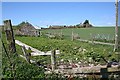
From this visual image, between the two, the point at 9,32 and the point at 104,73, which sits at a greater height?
the point at 9,32

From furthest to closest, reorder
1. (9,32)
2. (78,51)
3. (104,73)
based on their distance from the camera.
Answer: (78,51)
(9,32)
(104,73)

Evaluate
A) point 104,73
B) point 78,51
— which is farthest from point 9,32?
point 78,51

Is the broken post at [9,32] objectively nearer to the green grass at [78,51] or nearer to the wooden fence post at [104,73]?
the green grass at [78,51]

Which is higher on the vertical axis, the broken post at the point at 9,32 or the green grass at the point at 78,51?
the broken post at the point at 9,32

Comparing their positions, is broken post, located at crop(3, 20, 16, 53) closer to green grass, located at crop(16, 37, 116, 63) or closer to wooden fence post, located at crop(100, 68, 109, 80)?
green grass, located at crop(16, 37, 116, 63)

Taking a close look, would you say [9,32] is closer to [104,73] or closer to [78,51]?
[104,73]

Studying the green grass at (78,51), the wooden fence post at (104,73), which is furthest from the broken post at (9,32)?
the wooden fence post at (104,73)

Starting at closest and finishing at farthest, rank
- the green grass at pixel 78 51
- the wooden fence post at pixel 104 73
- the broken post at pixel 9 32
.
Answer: the wooden fence post at pixel 104 73
the broken post at pixel 9 32
the green grass at pixel 78 51

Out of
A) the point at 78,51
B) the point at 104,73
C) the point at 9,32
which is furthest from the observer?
the point at 78,51

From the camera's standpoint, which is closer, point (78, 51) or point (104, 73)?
point (104, 73)

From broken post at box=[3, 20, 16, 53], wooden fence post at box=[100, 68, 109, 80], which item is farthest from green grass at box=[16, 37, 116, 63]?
wooden fence post at box=[100, 68, 109, 80]

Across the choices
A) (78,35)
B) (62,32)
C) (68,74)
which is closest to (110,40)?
(78,35)

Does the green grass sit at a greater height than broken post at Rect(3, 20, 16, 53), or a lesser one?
lesser

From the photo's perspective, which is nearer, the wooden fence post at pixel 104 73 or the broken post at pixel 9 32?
the wooden fence post at pixel 104 73
